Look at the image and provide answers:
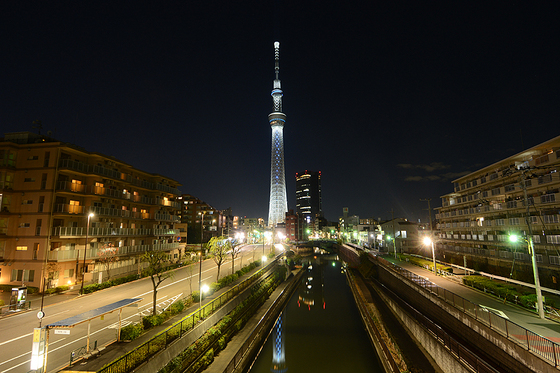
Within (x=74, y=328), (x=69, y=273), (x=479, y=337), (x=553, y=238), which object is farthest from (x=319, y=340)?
(x=69, y=273)

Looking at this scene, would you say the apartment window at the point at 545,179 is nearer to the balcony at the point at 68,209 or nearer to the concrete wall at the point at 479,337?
the concrete wall at the point at 479,337

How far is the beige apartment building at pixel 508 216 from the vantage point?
23.9 meters

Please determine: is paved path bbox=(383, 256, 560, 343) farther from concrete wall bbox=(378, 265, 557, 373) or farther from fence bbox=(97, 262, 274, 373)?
fence bbox=(97, 262, 274, 373)

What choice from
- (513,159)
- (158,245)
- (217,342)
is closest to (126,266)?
(158,245)

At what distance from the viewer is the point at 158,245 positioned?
36062 mm

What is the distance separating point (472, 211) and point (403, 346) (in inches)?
1185

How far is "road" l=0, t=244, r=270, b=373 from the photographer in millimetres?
11019

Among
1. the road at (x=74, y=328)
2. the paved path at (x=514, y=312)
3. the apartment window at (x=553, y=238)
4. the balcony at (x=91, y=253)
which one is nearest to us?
the road at (x=74, y=328)

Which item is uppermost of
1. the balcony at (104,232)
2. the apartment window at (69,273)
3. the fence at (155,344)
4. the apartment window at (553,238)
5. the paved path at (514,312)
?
the balcony at (104,232)

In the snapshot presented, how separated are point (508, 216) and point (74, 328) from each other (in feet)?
141

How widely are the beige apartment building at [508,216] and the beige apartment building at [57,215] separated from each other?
34524mm

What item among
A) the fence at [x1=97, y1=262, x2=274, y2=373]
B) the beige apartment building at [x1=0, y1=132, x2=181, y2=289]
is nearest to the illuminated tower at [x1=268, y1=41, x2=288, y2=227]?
the beige apartment building at [x1=0, y1=132, x2=181, y2=289]

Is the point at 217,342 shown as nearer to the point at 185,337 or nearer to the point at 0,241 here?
the point at 185,337

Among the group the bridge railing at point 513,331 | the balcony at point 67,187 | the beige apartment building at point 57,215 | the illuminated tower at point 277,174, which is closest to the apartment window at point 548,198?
the bridge railing at point 513,331
